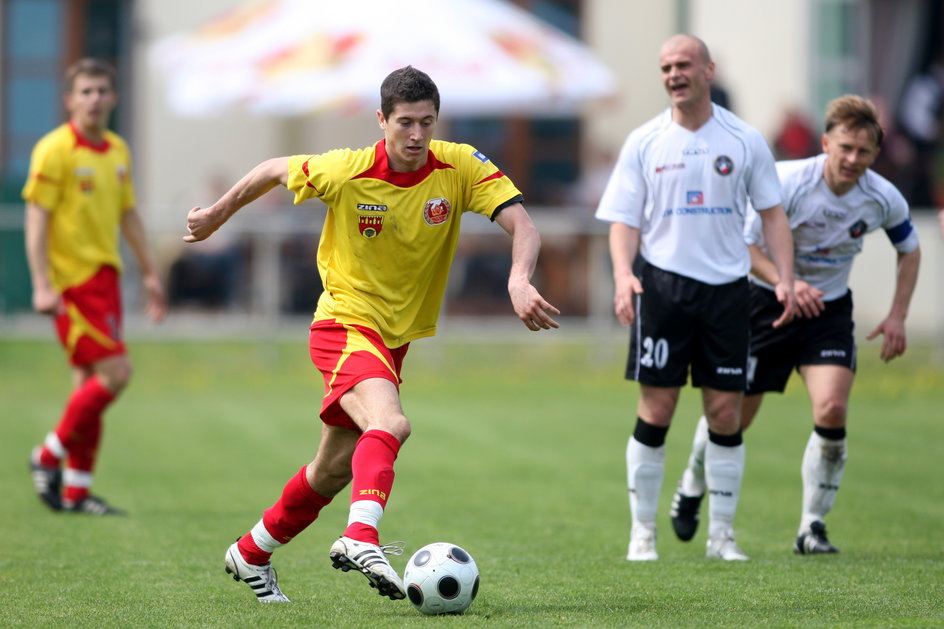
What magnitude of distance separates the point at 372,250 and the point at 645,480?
211 cm

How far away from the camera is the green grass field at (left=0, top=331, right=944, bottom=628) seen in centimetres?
595

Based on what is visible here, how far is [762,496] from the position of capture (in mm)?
9469

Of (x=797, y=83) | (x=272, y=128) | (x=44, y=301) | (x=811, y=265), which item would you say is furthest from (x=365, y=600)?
(x=272, y=128)

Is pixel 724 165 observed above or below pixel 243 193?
above

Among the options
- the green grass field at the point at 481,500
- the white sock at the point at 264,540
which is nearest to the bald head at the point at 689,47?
the green grass field at the point at 481,500

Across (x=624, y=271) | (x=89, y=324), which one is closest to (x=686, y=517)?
(x=624, y=271)

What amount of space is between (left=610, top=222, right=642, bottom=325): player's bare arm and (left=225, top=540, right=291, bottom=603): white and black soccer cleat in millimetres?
2029

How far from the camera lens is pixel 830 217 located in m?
7.66

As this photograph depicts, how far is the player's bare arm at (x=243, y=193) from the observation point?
19.6ft

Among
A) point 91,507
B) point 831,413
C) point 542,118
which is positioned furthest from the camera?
point 542,118

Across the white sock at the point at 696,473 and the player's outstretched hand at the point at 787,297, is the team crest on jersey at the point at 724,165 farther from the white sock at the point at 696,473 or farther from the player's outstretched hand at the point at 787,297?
the white sock at the point at 696,473

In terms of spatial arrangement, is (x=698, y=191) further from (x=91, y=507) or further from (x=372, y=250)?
(x=91, y=507)

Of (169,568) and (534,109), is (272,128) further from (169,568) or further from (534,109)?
(169,568)

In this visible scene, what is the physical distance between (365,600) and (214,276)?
11.4 metres
